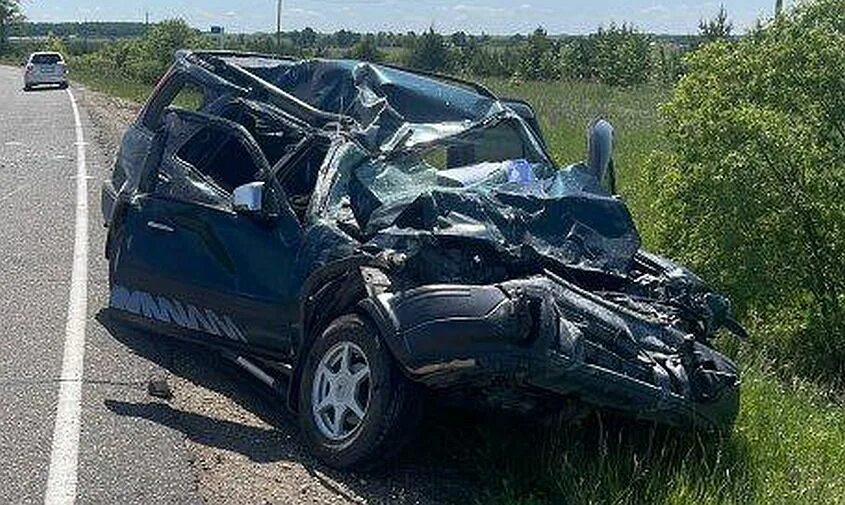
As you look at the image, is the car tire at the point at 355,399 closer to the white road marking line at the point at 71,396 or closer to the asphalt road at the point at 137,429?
the asphalt road at the point at 137,429

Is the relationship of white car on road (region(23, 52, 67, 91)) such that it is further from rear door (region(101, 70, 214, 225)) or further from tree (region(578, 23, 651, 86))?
rear door (region(101, 70, 214, 225))

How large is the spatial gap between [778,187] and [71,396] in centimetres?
557

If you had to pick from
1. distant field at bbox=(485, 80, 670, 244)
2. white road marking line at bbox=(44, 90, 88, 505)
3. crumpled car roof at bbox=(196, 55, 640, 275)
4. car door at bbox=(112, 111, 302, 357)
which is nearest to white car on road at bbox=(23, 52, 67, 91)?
distant field at bbox=(485, 80, 670, 244)

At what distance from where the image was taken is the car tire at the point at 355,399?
4.69 metres

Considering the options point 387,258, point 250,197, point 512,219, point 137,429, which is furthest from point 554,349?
point 137,429

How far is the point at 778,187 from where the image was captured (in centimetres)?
841

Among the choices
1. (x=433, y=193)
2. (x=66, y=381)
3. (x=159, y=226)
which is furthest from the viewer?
(x=159, y=226)

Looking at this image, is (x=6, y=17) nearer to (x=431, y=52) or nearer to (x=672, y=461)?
(x=431, y=52)

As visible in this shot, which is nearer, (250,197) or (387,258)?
(387,258)

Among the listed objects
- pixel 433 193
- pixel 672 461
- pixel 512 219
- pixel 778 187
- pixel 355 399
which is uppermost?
pixel 433 193

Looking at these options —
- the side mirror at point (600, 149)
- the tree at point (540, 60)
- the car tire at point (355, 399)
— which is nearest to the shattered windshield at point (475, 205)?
the side mirror at point (600, 149)

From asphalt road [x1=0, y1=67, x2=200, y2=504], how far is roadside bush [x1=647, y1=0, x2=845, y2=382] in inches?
177

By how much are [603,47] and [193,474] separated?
195 feet

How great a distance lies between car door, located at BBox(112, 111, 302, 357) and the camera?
221 inches
